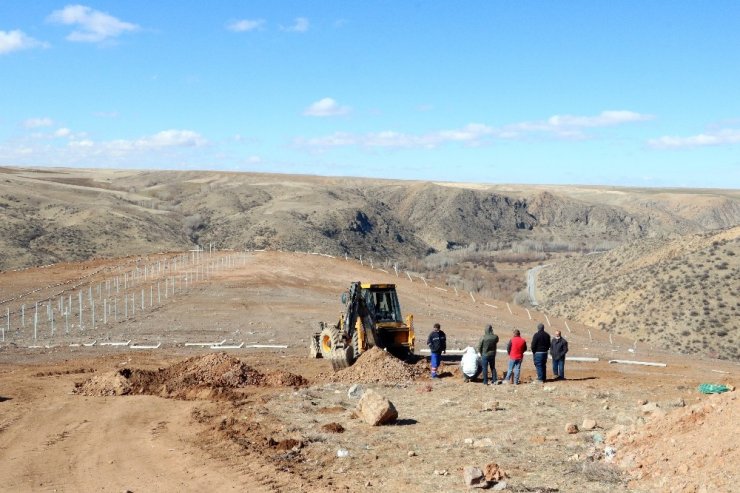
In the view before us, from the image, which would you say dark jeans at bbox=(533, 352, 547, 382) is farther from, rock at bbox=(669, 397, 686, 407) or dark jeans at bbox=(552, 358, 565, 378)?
rock at bbox=(669, 397, 686, 407)

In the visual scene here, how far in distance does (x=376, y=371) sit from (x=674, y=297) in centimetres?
3675

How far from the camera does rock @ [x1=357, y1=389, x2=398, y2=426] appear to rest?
46.7 ft

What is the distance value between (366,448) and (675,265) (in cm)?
4961

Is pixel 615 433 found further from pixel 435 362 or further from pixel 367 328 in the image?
pixel 367 328

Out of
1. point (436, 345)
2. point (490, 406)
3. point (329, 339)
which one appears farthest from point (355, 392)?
point (329, 339)

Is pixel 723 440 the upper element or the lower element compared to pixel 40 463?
upper

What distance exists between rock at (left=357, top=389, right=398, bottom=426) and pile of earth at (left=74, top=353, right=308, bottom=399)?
18.2 feet

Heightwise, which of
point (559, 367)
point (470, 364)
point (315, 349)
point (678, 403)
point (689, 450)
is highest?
point (689, 450)

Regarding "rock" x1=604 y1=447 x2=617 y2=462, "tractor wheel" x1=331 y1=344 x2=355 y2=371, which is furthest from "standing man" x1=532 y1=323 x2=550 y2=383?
"rock" x1=604 y1=447 x2=617 y2=462

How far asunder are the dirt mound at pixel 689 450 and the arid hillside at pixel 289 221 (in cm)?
6608

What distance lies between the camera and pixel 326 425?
14.2m

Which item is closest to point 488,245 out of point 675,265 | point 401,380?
point 675,265

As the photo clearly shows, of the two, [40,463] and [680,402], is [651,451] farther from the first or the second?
[40,463]

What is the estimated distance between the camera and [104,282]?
43.4 m
